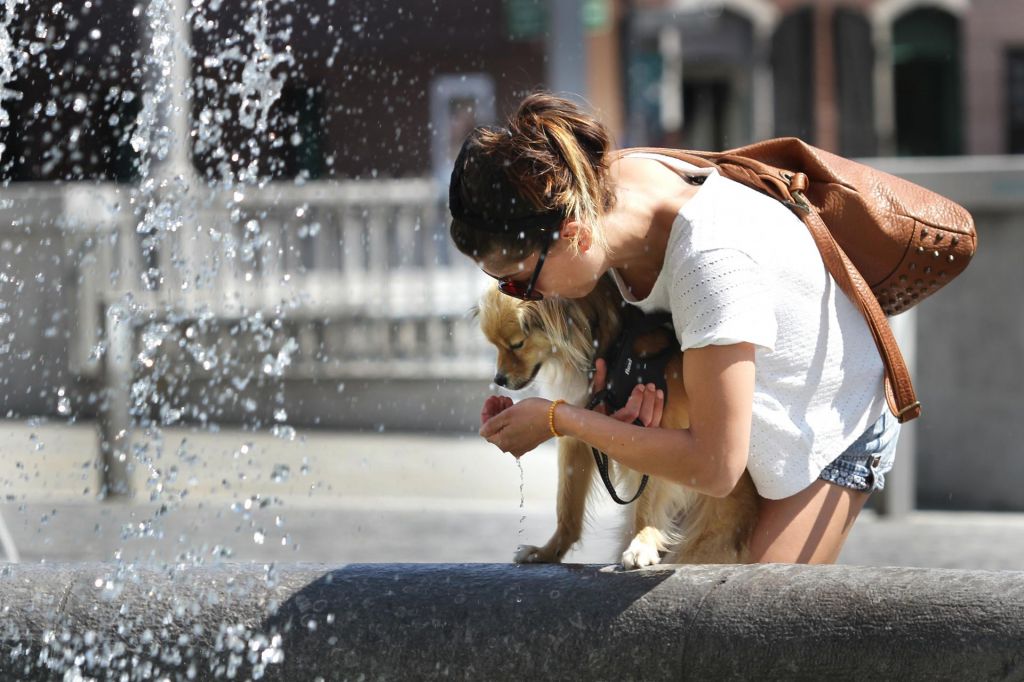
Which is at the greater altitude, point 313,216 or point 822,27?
point 822,27

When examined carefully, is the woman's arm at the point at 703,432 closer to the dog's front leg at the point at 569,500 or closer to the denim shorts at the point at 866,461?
the denim shorts at the point at 866,461

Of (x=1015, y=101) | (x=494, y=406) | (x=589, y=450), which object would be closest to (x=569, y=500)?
(x=589, y=450)

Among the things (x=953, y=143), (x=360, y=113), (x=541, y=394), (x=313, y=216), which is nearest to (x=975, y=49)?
(x=953, y=143)

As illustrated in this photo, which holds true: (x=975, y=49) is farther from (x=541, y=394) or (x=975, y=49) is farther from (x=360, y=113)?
(x=541, y=394)

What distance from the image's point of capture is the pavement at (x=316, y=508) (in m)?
5.93

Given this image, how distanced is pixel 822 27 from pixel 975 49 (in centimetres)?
261

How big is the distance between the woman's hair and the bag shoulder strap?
166 millimetres

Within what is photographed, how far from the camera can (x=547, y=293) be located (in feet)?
8.93

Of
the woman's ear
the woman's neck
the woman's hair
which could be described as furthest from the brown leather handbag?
the woman's ear

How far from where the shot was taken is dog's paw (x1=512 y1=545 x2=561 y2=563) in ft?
10.9

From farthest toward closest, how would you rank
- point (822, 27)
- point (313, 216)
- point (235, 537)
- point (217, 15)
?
point (822, 27)
point (313, 216)
point (217, 15)
point (235, 537)

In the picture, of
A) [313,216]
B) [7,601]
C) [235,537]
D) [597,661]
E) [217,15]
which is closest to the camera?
[597,661]

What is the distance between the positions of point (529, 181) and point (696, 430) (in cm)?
58

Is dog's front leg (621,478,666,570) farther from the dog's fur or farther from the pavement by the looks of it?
the pavement
